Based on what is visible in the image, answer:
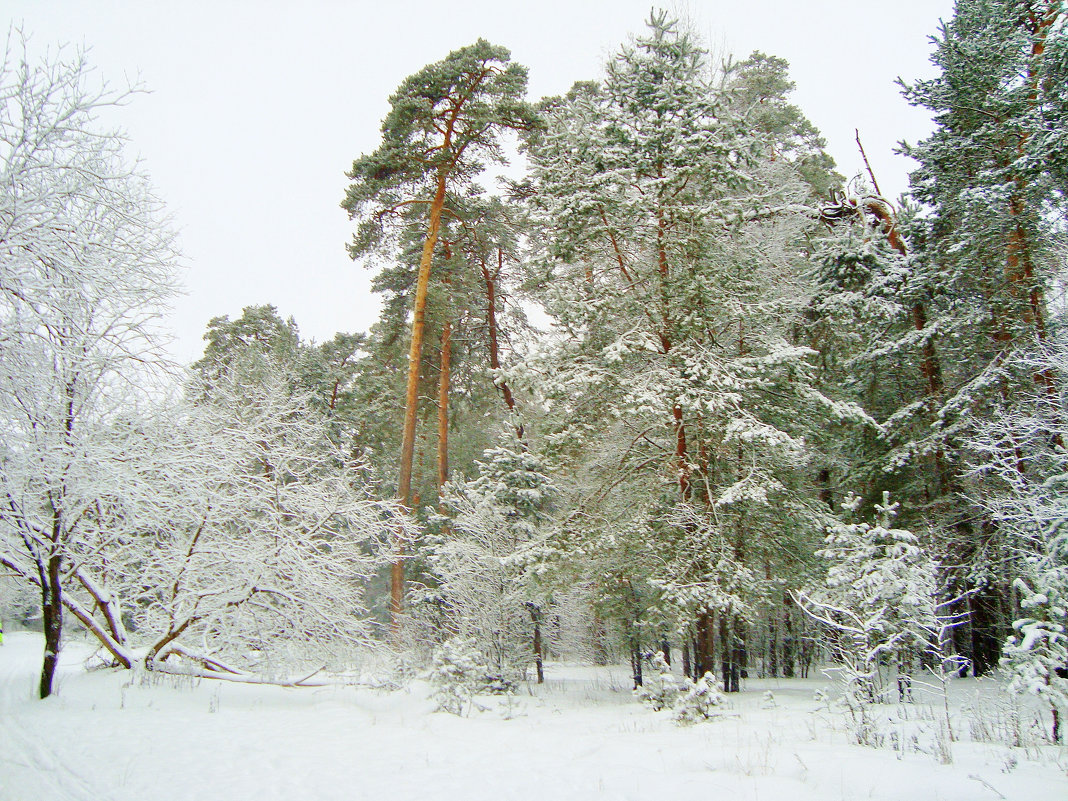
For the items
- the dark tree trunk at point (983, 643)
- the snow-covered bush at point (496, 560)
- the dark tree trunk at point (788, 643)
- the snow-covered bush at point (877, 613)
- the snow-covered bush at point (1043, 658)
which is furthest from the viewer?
the dark tree trunk at point (788, 643)

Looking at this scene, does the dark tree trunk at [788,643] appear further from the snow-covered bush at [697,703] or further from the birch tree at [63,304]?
the birch tree at [63,304]

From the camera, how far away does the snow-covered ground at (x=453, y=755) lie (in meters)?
4.52

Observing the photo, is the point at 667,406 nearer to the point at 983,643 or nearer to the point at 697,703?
the point at 697,703

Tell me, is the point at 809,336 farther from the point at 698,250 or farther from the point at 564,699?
the point at 564,699

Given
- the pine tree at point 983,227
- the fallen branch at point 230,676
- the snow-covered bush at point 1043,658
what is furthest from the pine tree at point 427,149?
the snow-covered bush at point 1043,658

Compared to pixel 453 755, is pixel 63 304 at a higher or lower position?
higher

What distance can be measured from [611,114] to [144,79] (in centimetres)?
735

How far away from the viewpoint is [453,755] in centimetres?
616

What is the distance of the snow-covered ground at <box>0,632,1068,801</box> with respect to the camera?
4516 mm

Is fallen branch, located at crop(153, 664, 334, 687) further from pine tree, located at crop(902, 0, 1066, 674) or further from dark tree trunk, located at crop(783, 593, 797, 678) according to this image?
dark tree trunk, located at crop(783, 593, 797, 678)

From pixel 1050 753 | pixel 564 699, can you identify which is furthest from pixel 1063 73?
pixel 564 699

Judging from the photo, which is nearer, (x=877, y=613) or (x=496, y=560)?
(x=877, y=613)

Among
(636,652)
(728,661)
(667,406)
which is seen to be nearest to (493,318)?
(636,652)

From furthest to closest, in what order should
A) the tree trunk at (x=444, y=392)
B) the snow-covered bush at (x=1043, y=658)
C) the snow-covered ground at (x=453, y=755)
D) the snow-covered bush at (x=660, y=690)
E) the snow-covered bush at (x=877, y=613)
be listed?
the tree trunk at (x=444, y=392), the snow-covered bush at (x=660, y=690), the snow-covered bush at (x=877, y=613), the snow-covered bush at (x=1043, y=658), the snow-covered ground at (x=453, y=755)
